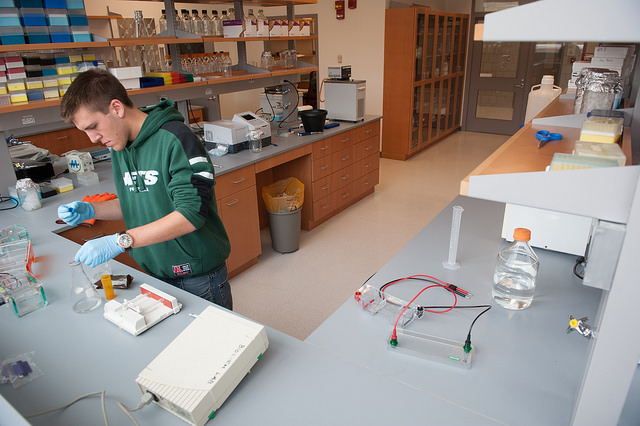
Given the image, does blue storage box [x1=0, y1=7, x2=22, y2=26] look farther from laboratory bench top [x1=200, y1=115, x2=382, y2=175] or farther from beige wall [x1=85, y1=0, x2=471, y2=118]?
beige wall [x1=85, y1=0, x2=471, y2=118]

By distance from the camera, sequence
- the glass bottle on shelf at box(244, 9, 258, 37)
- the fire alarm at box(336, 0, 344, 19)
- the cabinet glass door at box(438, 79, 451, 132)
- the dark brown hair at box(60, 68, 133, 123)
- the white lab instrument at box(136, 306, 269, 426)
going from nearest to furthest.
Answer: the white lab instrument at box(136, 306, 269, 426) → the dark brown hair at box(60, 68, 133, 123) → the glass bottle on shelf at box(244, 9, 258, 37) → the fire alarm at box(336, 0, 344, 19) → the cabinet glass door at box(438, 79, 451, 132)

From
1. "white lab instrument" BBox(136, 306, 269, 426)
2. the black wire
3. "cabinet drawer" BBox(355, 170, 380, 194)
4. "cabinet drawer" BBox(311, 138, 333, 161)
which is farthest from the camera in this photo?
"cabinet drawer" BBox(355, 170, 380, 194)

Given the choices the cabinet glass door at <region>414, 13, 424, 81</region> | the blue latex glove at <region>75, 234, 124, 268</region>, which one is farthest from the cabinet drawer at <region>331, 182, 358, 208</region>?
the blue latex glove at <region>75, 234, 124, 268</region>

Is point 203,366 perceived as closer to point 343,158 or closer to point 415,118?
point 343,158

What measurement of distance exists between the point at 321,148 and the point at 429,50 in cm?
326

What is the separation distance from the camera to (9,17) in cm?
221

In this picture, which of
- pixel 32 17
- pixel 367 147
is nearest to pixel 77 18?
pixel 32 17

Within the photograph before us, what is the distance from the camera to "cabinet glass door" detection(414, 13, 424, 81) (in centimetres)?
546

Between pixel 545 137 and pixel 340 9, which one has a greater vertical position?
pixel 340 9

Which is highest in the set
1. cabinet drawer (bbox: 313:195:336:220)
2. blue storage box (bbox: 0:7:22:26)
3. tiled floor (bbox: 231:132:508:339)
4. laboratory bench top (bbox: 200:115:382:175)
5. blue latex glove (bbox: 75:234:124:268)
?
blue storage box (bbox: 0:7:22:26)

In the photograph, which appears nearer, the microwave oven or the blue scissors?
the blue scissors

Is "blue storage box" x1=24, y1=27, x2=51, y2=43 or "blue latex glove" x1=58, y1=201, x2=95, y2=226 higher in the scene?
"blue storage box" x1=24, y1=27, x2=51, y2=43

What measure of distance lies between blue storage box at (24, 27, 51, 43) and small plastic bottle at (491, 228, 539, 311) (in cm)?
261

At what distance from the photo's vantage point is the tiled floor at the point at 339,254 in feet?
9.05
